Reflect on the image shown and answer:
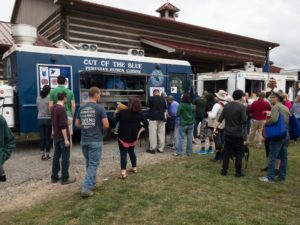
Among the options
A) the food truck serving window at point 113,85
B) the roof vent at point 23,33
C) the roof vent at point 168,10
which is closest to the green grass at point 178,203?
the food truck serving window at point 113,85

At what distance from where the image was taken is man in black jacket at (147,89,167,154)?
27.8 feet

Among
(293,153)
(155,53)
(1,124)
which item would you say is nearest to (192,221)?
(1,124)

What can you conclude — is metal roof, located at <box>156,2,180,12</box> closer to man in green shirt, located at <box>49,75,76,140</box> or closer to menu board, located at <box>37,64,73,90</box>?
menu board, located at <box>37,64,73,90</box>

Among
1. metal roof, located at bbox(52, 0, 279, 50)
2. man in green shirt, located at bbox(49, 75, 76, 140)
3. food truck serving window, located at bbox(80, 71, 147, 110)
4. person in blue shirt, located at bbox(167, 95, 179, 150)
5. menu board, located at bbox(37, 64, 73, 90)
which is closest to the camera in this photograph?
man in green shirt, located at bbox(49, 75, 76, 140)

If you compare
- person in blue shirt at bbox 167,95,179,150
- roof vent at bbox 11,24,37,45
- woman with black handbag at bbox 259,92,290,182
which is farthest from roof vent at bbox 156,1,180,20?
woman with black handbag at bbox 259,92,290,182

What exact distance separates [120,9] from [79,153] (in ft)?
28.1

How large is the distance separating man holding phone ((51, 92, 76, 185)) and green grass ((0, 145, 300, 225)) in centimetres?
76

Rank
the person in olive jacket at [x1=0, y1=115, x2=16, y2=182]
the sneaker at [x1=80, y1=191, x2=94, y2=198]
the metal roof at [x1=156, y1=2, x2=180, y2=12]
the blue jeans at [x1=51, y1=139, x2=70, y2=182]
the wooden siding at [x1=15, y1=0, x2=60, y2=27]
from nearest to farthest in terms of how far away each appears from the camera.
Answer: the person in olive jacket at [x1=0, y1=115, x2=16, y2=182], the sneaker at [x1=80, y1=191, x2=94, y2=198], the blue jeans at [x1=51, y1=139, x2=70, y2=182], the wooden siding at [x1=15, y1=0, x2=60, y2=27], the metal roof at [x1=156, y1=2, x2=180, y2=12]

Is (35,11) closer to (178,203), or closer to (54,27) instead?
(54,27)

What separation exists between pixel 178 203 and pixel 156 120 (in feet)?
13.3

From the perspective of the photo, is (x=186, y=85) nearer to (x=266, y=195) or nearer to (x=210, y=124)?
(x=210, y=124)

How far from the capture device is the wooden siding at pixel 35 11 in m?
15.9

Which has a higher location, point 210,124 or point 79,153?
point 210,124

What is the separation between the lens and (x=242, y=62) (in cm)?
1772
